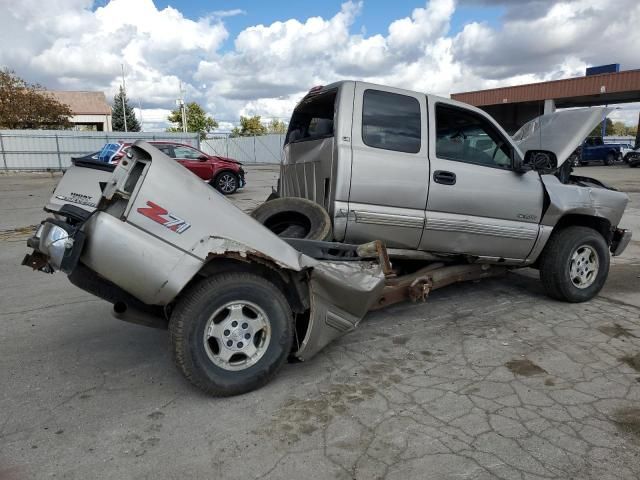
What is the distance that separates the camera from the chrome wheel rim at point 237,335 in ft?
10.0

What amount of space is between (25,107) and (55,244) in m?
38.5

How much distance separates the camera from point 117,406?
311 centimetres

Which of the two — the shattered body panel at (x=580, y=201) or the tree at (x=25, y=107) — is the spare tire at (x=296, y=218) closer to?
the shattered body panel at (x=580, y=201)

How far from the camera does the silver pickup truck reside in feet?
9.20

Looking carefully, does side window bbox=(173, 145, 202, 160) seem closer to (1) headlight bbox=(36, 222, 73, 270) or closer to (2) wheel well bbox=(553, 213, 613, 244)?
(2) wheel well bbox=(553, 213, 613, 244)

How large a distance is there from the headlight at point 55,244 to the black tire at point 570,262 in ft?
14.3

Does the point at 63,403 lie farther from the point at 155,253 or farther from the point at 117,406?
the point at 155,253

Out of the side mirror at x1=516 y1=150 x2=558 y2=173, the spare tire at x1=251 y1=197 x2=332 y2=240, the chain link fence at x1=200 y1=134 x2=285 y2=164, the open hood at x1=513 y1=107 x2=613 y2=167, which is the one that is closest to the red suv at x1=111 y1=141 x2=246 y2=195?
the spare tire at x1=251 y1=197 x2=332 y2=240

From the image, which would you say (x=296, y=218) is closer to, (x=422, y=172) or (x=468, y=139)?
(x=422, y=172)

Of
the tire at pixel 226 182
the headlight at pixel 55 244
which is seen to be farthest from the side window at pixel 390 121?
the tire at pixel 226 182

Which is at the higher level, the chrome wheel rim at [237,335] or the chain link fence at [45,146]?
the chain link fence at [45,146]

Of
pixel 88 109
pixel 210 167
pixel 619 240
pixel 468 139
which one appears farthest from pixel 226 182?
pixel 88 109

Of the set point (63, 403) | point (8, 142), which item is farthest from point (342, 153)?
point (8, 142)

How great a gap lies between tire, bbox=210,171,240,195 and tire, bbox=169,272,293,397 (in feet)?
42.5
